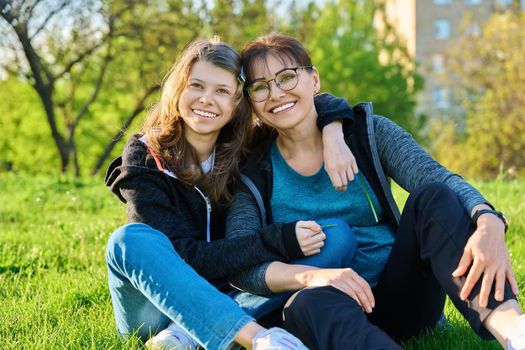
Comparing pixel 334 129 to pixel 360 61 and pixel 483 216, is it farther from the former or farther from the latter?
pixel 360 61

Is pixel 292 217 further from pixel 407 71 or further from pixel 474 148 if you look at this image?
pixel 407 71

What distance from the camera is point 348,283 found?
2434 mm

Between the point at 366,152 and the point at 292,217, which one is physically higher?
the point at 366,152

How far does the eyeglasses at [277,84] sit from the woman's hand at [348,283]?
0.95 m

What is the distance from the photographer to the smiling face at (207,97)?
121 inches

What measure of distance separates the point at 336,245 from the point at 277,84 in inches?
33.3

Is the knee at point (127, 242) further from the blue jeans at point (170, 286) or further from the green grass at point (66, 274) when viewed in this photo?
the green grass at point (66, 274)

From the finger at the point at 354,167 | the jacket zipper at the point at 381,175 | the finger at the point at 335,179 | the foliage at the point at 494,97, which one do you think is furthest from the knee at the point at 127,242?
the foliage at the point at 494,97

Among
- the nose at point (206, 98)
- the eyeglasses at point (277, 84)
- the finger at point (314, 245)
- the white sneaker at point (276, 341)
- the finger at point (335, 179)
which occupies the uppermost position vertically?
the eyeglasses at point (277, 84)

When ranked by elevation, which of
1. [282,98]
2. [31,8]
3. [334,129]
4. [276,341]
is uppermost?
[31,8]

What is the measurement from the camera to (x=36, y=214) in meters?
6.35

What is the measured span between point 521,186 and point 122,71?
15670mm

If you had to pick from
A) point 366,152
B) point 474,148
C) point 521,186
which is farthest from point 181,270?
point 474,148

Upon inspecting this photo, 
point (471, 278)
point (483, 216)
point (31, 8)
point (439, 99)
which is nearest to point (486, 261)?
point (471, 278)
